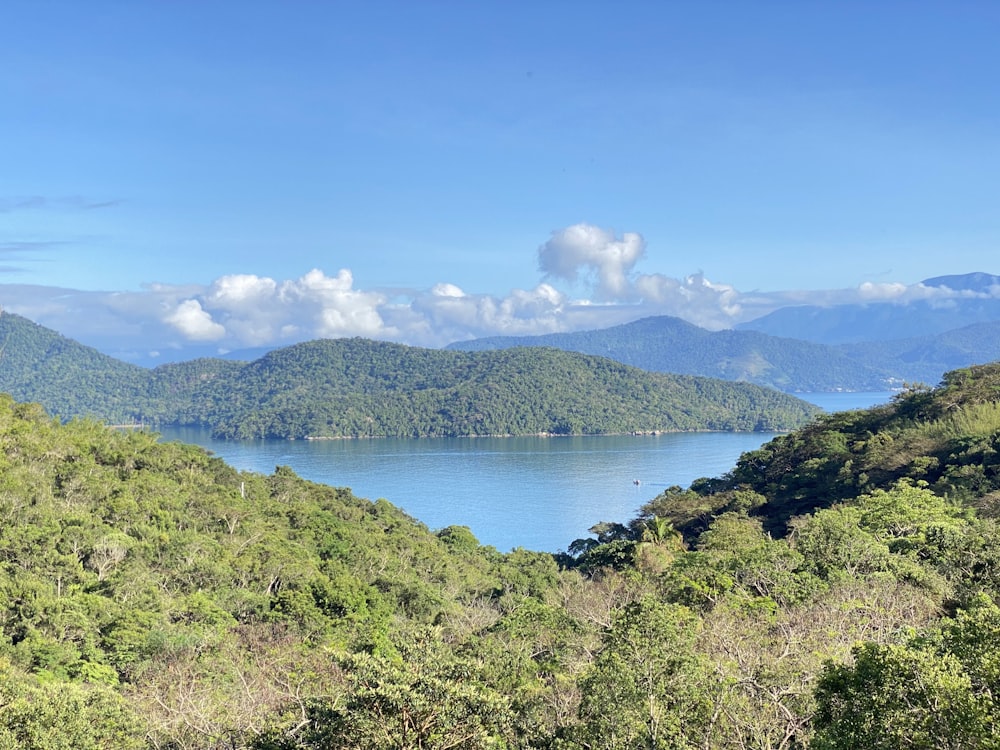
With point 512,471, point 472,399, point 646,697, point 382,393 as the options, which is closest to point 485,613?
point 646,697

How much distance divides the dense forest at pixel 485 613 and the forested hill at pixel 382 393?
272 feet

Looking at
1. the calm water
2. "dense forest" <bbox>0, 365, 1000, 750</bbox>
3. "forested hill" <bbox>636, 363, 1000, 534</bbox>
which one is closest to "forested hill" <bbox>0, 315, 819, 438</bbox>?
the calm water

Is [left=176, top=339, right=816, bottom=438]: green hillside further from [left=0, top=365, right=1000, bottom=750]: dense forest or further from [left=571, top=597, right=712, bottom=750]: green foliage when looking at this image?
[left=571, top=597, right=712, bottom=750]: green foliage

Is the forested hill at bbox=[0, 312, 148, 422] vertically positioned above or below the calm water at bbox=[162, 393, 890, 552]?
above

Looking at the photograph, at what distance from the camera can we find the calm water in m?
57.8

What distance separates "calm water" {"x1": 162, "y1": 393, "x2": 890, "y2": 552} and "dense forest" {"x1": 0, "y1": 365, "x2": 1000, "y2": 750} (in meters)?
17.6

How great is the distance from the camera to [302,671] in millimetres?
12977

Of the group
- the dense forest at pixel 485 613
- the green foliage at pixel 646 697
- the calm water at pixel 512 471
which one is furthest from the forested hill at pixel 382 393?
the green foliage at pixel 646 697

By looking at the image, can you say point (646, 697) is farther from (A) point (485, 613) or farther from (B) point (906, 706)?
(A) point (485, 613)

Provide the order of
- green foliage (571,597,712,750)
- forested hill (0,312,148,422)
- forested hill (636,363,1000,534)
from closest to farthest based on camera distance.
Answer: green foliage (571,597,712,750)
forested hill (636,363,1000,534)
forested hill (0,312,148,422)

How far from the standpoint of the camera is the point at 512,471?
80688 millimetres

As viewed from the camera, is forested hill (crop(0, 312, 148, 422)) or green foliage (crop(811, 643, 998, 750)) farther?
forested hill (crop(0, 312, 148, 422))

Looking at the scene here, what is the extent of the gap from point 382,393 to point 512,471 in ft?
215

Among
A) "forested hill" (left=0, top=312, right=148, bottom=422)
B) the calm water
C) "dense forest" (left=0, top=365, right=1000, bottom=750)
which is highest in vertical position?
"forested hill" (left=0, top=312, right=148, bottom=422)
